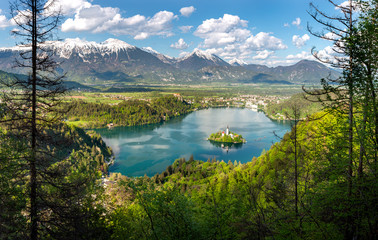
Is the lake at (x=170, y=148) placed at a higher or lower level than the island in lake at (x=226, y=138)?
lower

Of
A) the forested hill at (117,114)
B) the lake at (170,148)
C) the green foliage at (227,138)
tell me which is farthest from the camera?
the forested hill at (117,114)

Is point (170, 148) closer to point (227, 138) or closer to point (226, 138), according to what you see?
point (226, 138)

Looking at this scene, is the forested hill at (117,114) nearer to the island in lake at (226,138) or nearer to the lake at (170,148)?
the lake at (170,148)

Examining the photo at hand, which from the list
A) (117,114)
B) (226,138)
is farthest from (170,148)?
(117,114)

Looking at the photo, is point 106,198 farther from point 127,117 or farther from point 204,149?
point 127,117

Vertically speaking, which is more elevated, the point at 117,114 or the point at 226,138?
the point at 117,114

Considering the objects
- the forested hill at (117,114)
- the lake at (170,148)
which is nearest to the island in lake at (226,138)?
the lake at (170,148)

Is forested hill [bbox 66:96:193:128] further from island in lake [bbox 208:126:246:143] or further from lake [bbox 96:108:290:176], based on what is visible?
island in lake [bbox 208:126:246:143]

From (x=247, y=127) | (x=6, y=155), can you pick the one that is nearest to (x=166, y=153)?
(x=247, y=127)

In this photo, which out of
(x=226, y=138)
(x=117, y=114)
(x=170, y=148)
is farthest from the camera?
(x=117, y=114)

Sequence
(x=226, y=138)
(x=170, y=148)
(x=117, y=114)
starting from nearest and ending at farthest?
(x=170, y=148)
(x=226, y=138)
(x=117, y=114)

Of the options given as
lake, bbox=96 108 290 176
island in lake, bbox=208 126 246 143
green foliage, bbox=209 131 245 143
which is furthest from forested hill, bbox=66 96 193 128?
island in lake, bbox=208 126 246 143
